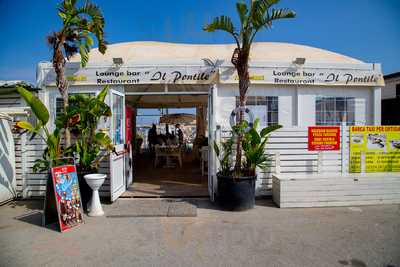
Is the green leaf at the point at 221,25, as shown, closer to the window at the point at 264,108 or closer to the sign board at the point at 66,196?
the window at the point at 264,108

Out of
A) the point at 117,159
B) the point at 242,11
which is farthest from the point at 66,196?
the point at 242,11

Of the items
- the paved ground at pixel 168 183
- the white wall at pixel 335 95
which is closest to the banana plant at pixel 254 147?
the paved ground at pixel 168 183

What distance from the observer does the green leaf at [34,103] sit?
473 cm

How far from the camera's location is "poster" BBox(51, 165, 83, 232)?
4227mm

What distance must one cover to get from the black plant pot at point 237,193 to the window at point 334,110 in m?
3.93

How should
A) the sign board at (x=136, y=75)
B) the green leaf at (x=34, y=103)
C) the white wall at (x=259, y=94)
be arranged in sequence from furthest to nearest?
the white wall at (x=259, y=94)
the sign board at (x=136, y=75)
the green leaf at (x=34, y=103)

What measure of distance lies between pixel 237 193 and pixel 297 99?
153 inches

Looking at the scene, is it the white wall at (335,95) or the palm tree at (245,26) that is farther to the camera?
the white wall at (335,95)

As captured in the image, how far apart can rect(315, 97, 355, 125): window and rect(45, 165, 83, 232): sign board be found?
6.78 metres

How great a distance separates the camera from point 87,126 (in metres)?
5.62

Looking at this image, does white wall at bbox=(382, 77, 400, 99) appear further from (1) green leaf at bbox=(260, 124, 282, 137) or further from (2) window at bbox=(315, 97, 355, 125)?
(1) green leaf at bbox=(260, 124, 282, 137)

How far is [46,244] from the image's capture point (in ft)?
12.3

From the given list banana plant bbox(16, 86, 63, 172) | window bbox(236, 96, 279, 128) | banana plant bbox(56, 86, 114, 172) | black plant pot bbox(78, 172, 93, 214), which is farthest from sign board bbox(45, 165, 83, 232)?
window bbox(236, 96, 279, 128)

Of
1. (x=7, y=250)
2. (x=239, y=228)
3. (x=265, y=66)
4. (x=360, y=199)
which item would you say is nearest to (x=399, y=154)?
(x=360, y=199)
